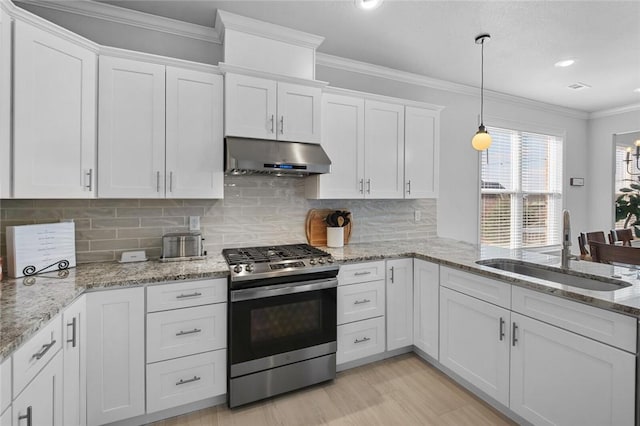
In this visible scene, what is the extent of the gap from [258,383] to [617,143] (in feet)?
19.8

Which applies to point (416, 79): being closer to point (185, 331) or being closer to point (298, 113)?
point (298, 113)

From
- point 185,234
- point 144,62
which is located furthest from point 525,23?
point 185,234

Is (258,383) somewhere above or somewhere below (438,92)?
below

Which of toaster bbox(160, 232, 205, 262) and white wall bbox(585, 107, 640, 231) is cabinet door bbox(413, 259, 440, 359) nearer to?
toaster bbox(160, 232, 205, 262)

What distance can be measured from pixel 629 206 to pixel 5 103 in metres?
6.86

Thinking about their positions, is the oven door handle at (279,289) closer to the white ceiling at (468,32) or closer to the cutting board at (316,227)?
the cutting board at (316,227)

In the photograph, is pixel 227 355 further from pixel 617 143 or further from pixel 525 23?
pixel 617 143

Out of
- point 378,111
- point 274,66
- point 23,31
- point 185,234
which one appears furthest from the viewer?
point 378,111

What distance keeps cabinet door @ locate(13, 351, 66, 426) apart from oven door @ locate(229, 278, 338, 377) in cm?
Result: 85

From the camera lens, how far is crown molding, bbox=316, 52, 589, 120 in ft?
10.2

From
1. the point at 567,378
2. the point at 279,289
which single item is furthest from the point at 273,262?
the point at 567,378

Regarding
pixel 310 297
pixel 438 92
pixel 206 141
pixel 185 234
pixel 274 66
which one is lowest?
pixel 310 297

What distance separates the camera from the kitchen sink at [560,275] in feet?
5.90

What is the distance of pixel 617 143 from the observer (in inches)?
186
